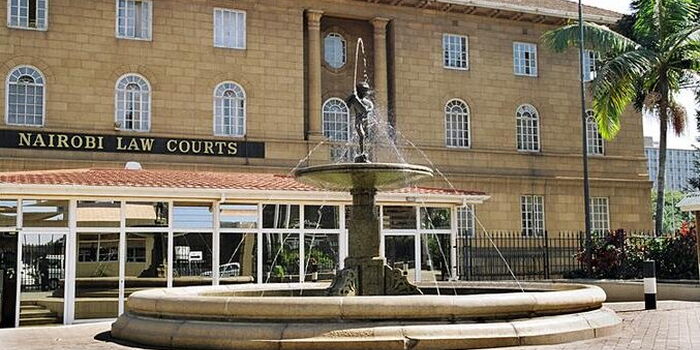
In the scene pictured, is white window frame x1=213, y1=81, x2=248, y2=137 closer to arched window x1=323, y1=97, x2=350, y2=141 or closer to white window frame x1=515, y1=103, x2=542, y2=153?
arched window x1=323, y1=97, x2=350, y2=141

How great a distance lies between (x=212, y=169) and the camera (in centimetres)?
2861

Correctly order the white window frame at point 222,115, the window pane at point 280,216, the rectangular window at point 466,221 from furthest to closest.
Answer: the rectangular window at point 466,221 < the white window frame at point 222,115 < the window pane at point 280,216

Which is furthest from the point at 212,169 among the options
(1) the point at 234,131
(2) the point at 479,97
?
(2) the point at 479,97

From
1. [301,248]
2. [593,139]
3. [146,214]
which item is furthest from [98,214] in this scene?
[593,139]

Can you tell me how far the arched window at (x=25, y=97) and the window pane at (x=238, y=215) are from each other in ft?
28.8

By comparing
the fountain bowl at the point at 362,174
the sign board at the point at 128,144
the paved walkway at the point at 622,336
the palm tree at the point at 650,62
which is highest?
the palm tree at the point at 650,62

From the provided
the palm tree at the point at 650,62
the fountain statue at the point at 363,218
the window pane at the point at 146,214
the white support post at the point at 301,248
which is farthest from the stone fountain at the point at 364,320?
the palm tree at the point at 650,62

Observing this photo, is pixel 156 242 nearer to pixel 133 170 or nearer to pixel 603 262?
pixel 133 170

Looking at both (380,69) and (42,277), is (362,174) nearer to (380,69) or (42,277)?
(42,277)

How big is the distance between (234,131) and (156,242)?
30.4 ft

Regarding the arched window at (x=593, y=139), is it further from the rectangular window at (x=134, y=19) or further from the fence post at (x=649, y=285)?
the rectangular window at (x=134, y=19)

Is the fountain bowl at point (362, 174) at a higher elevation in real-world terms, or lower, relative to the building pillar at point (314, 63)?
lower

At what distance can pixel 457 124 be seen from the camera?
109 feet

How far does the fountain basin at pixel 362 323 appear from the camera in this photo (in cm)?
1059
